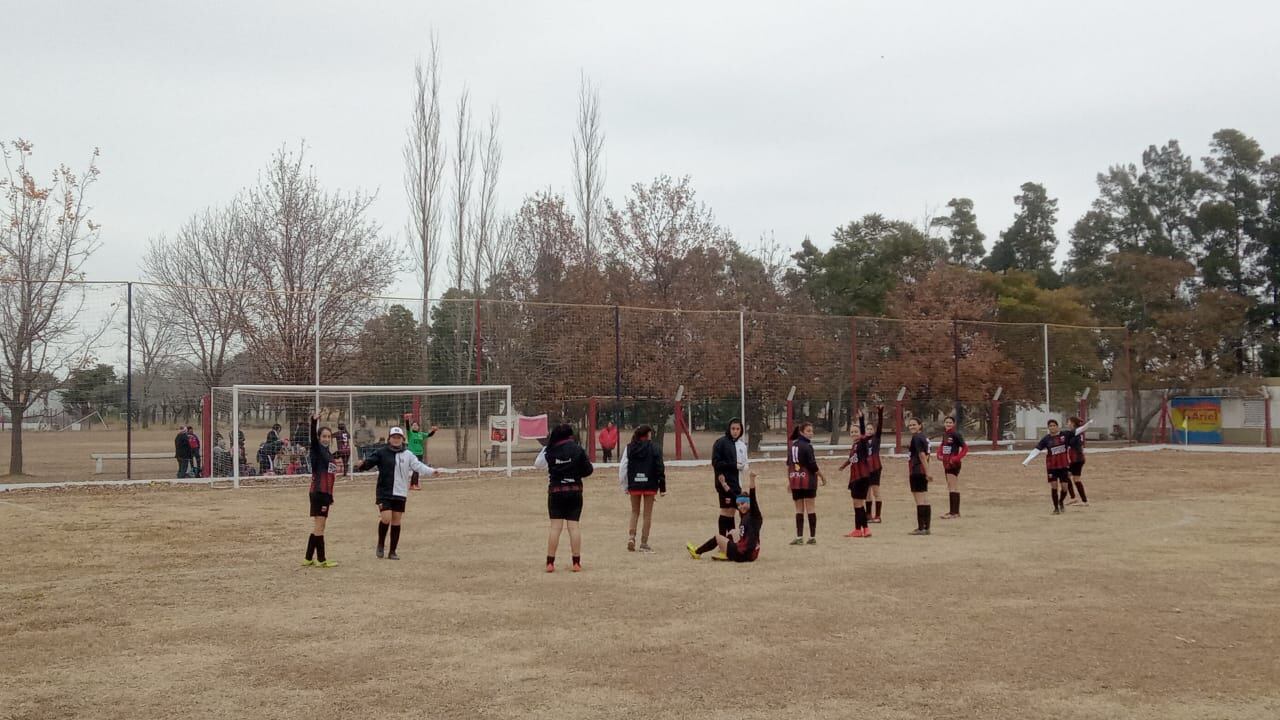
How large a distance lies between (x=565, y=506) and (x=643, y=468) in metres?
1.76

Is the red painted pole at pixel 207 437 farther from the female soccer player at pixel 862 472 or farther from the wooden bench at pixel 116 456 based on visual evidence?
the female soccer player at pixel 862 472

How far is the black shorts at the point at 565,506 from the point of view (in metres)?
10.9

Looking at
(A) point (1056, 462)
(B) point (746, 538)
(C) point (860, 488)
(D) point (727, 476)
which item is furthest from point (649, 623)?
(A) point (1056, 462)

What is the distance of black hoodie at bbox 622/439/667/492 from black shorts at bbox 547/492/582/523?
5.05ft

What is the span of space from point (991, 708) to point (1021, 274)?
50.4 metres

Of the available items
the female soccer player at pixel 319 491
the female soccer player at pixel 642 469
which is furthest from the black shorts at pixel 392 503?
the female soccer player at pixel 642 469

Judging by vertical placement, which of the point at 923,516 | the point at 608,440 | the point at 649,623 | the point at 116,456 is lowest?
the point at 649,623

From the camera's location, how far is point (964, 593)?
31.1ft

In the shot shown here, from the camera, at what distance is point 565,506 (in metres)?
10.9

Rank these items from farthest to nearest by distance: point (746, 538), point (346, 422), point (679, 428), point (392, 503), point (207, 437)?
1. point (679, 428)
2. point (346, 422)
3. point (207, 437)
4. point (392, 503)
5. point (746, 538)

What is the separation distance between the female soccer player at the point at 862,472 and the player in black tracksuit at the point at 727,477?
2.32 m

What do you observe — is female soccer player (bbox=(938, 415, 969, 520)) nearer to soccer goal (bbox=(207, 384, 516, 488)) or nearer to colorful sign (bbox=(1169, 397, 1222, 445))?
soccer goal (bbox=(207, 384, 516, 488))

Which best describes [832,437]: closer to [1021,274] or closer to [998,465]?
[998,465]

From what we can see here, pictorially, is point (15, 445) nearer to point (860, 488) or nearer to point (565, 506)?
point (565, 506)
